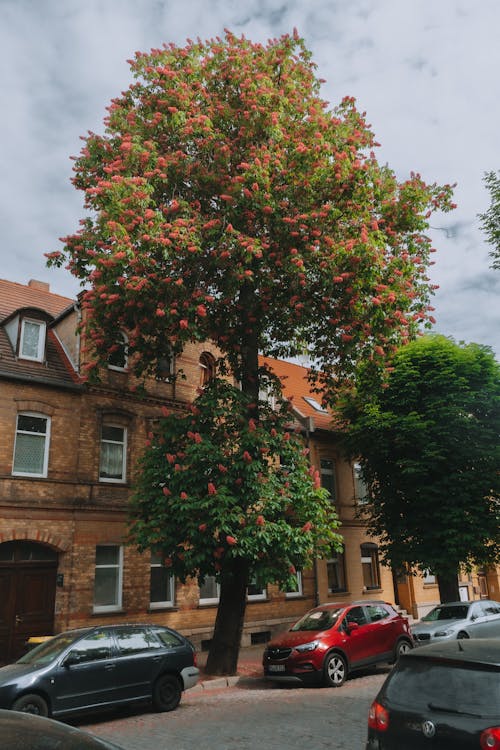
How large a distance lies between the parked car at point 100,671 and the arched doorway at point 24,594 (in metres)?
5.08

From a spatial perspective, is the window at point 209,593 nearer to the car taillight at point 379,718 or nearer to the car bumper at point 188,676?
the car bumper at point 188,676

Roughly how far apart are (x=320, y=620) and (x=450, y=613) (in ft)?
17.1

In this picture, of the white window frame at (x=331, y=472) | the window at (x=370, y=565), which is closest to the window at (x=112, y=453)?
the white window frame at (x=331, y=472)

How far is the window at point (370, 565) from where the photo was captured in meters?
25.4

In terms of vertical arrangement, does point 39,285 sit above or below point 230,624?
above

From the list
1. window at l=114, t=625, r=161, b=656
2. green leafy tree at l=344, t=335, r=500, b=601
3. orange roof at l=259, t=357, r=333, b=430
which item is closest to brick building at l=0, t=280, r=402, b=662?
window at l=114, t=625, r=161, b=656

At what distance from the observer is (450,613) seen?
16781 millimetres

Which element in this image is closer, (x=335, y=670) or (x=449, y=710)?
(x=449, y=710)

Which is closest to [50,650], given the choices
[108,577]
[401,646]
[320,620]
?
[320,620]

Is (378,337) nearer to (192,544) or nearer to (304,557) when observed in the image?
(304,557)

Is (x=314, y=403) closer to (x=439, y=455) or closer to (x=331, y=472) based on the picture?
(x=331, y=472)

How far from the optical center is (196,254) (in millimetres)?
13258

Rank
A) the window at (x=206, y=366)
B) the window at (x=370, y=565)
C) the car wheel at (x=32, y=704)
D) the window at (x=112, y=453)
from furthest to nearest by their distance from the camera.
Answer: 1. the window at (x=370, y=565)
2. the window at (x=206, y=366)
3. the window at (x=112, y=453)
4. the car wheel at (x=32, y=704)

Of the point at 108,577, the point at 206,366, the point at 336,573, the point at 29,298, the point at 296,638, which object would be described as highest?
the point at 29,298
